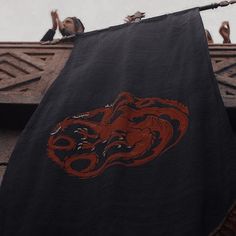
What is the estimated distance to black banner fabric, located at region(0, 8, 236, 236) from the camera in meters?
3.24

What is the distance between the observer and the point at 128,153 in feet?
12.4

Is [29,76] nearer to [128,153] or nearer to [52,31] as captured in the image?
[52,31]

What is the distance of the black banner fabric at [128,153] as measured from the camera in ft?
10.6

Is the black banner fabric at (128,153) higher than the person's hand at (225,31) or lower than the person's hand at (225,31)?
lower

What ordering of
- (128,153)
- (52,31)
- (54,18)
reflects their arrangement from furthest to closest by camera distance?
(54,18), (52,31), (128,153)

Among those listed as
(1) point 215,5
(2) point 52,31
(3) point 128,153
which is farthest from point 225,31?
(3) point 128,153

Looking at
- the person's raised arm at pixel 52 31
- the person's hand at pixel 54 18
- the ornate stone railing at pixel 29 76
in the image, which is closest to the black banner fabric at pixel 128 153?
the ornate stone railing at pixel 29 76

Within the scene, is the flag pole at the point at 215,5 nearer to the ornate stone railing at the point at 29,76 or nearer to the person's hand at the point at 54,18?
the ornate stone railing at the point at 29,76

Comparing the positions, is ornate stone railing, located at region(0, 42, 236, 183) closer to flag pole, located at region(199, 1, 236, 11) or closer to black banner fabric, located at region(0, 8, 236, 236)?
black banner fabric, located at region(0, 8, 236, 236)

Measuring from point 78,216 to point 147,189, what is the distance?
1.62 feet

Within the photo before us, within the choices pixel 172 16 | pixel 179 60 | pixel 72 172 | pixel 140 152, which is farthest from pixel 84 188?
pixel 172 16

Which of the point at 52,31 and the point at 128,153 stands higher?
the point at 52,31

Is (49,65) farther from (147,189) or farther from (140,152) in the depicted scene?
(147,189)

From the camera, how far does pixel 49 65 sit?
576cm
